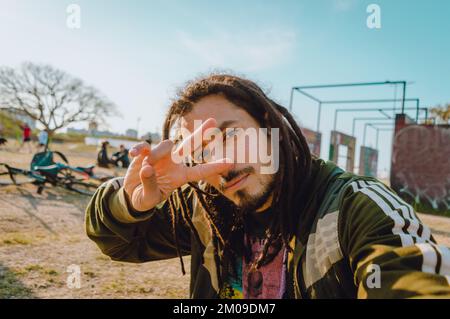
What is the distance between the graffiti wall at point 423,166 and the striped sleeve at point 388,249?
13.9 meters

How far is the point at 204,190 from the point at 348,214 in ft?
2.77

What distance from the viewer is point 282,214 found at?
1.51m

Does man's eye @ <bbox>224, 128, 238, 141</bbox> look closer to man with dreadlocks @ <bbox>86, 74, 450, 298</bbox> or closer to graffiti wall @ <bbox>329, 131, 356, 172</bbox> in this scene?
man with dreadlocks @ <bbox>86, 74, 450, 298</bbox>

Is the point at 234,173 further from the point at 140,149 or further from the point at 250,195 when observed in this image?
the point at 140,149

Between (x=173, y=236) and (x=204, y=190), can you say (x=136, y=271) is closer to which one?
(x=173, y=236)

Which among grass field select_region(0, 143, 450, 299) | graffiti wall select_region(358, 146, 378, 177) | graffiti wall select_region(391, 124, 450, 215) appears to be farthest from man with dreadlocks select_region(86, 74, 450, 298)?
graffiti wall select_region(358, 146, 378, 177)

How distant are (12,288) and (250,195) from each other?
2582 mm

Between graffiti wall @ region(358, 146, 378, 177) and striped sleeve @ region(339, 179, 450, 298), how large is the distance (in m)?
21.3

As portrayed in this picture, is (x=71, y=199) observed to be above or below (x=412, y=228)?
below

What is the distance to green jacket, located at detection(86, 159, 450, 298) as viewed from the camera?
0.97m

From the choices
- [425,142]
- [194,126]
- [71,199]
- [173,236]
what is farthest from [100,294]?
[425,142]

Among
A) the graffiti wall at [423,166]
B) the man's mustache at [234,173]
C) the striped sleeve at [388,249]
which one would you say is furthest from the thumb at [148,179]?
the graffiti wall at [423,166]

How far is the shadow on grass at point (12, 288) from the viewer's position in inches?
113

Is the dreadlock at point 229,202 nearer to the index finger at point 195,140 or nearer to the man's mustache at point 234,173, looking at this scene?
the man's mustache at point 234,173
